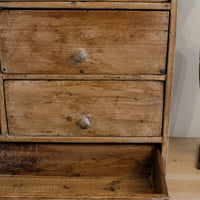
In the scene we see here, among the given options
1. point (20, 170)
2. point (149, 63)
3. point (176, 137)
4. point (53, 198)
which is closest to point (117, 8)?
point (149, 63)

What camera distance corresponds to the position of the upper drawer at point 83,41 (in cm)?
93

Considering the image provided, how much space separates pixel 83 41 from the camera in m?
0.95

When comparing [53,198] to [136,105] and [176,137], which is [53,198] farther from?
[176,137]

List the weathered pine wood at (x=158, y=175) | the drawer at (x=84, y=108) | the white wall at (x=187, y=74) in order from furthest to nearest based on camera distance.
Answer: the white wall at (x=187, y=74), the drawer at (x=84, y=108), the weathered pine wood at (x=158, y=175)

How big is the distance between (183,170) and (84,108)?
53 centimetres

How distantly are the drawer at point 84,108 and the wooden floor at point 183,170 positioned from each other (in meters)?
0.23

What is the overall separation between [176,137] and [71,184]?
2.36ft

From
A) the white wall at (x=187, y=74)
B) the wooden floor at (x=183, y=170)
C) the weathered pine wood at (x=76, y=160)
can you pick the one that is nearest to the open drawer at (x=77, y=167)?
the weathered pine wood at (x=76, y=160)

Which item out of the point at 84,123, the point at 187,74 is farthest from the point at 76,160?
the point at 187,74

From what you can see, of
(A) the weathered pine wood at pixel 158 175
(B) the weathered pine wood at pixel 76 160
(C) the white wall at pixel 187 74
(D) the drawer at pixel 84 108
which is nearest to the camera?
(A) the weathered pine wood at pixel 158 175

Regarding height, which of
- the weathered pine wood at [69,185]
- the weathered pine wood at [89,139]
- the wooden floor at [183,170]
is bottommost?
the wooden floor at [183,170]

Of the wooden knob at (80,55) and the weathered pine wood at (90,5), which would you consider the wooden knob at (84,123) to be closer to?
the wooden knob at (80,55)

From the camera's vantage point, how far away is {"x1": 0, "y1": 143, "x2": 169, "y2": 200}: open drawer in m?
1.08

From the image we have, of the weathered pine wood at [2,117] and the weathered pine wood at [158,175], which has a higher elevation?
the weathered pine wood at [2,117]
